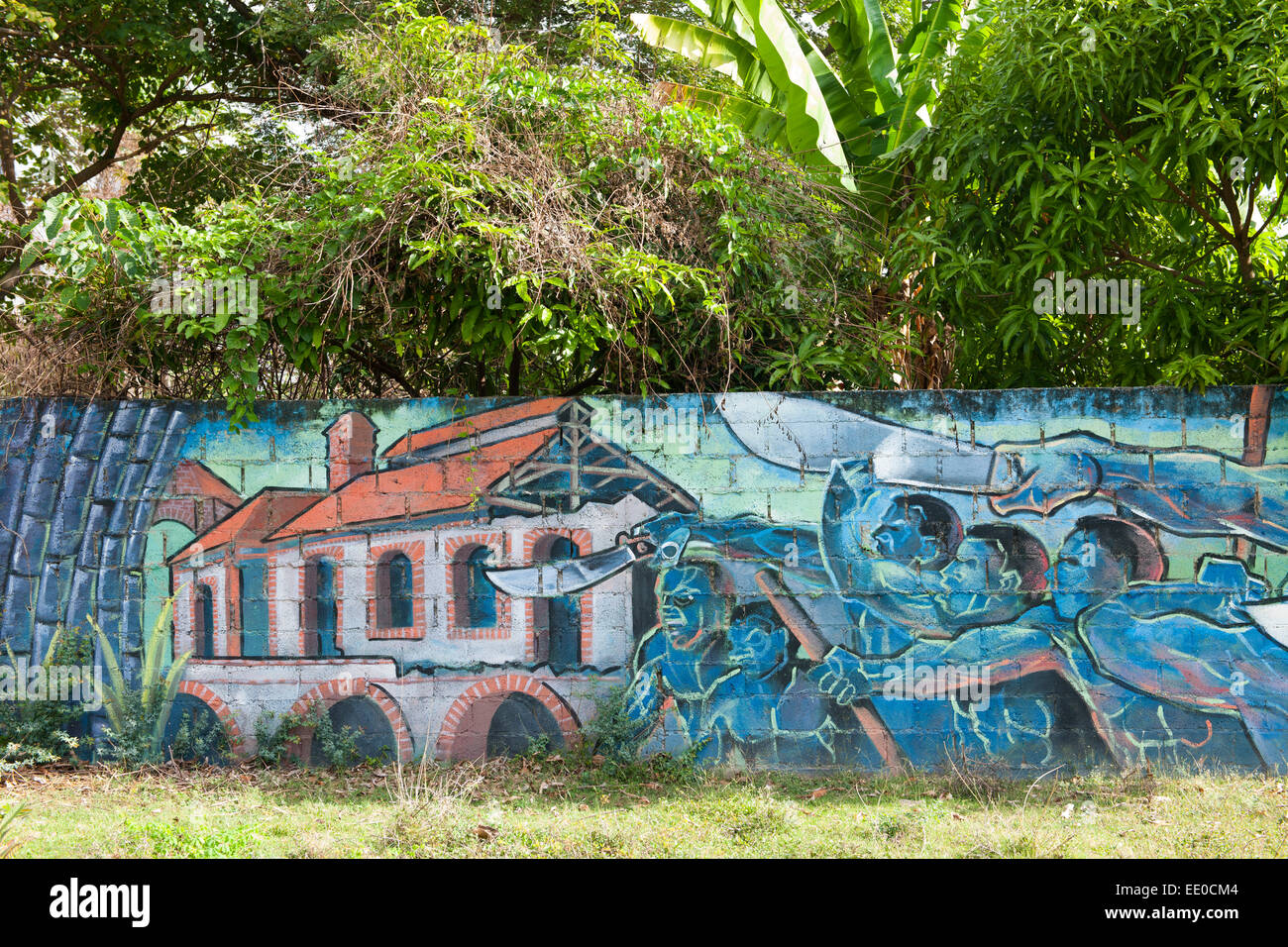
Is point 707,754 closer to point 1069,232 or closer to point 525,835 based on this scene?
point 525,835

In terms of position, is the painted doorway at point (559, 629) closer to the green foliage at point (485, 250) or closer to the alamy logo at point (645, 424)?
the alamy logo at point (645, 424)

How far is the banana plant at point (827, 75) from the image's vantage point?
654 cm

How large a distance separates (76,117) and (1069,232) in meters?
10.4

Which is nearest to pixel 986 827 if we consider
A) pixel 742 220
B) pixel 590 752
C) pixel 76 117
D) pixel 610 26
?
pixel 590 752

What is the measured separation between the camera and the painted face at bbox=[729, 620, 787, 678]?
478 centimetres

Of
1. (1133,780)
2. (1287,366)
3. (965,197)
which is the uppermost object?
(965,197)

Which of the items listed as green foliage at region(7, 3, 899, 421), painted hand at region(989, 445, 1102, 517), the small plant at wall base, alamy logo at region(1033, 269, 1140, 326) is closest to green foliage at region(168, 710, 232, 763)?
the small plant at wall base

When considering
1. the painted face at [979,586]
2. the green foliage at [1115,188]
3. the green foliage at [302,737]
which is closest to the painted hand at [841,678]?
the painted face at [979,586]

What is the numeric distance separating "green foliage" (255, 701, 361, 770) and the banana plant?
4.77 metres

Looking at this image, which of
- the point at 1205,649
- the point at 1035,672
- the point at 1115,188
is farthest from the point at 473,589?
the point at 1115,188

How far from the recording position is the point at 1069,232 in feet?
16.0

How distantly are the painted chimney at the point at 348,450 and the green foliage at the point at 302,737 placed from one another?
1.32 m

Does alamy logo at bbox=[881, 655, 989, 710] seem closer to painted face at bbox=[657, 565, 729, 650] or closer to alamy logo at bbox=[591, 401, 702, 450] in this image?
painted face at bbox=[657, 565, 729, 650]

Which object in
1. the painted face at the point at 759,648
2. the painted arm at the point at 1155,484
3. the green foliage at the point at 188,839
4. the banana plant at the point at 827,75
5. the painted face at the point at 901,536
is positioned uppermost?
the banana plant at the point at 827,75
